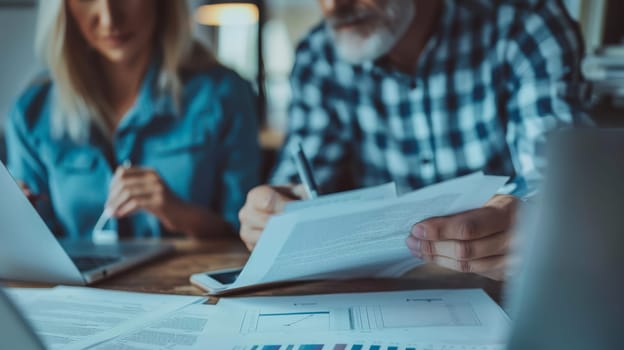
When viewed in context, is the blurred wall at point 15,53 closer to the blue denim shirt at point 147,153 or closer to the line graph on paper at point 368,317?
the blue denim shirt at point 147,153

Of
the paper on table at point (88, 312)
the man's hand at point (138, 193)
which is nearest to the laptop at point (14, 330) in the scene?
A: the paper on table at point (88, 312)

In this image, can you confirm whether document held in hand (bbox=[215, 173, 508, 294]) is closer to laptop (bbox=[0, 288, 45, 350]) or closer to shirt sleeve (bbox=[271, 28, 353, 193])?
laptop (bbox=[0, 288, 45, 350])

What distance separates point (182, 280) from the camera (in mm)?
721

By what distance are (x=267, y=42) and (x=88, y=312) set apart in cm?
245

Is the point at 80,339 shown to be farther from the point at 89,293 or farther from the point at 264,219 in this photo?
the point at 264,219

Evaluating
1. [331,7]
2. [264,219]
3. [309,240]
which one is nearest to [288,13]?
[331,7]

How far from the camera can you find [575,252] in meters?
0.29

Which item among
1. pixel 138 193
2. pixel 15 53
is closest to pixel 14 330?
pixel 138 193

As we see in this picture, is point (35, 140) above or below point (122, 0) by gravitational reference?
below

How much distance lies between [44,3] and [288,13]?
186cm

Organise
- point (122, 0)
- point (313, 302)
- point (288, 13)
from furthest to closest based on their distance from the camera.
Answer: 1. point (288, 13)
2. point (122, 0)
3. point (313, 302)

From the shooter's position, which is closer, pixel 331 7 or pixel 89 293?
pixel 89 293

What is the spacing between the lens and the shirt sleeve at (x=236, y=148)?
45.8 inches

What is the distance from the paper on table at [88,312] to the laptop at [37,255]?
0.03 metres
